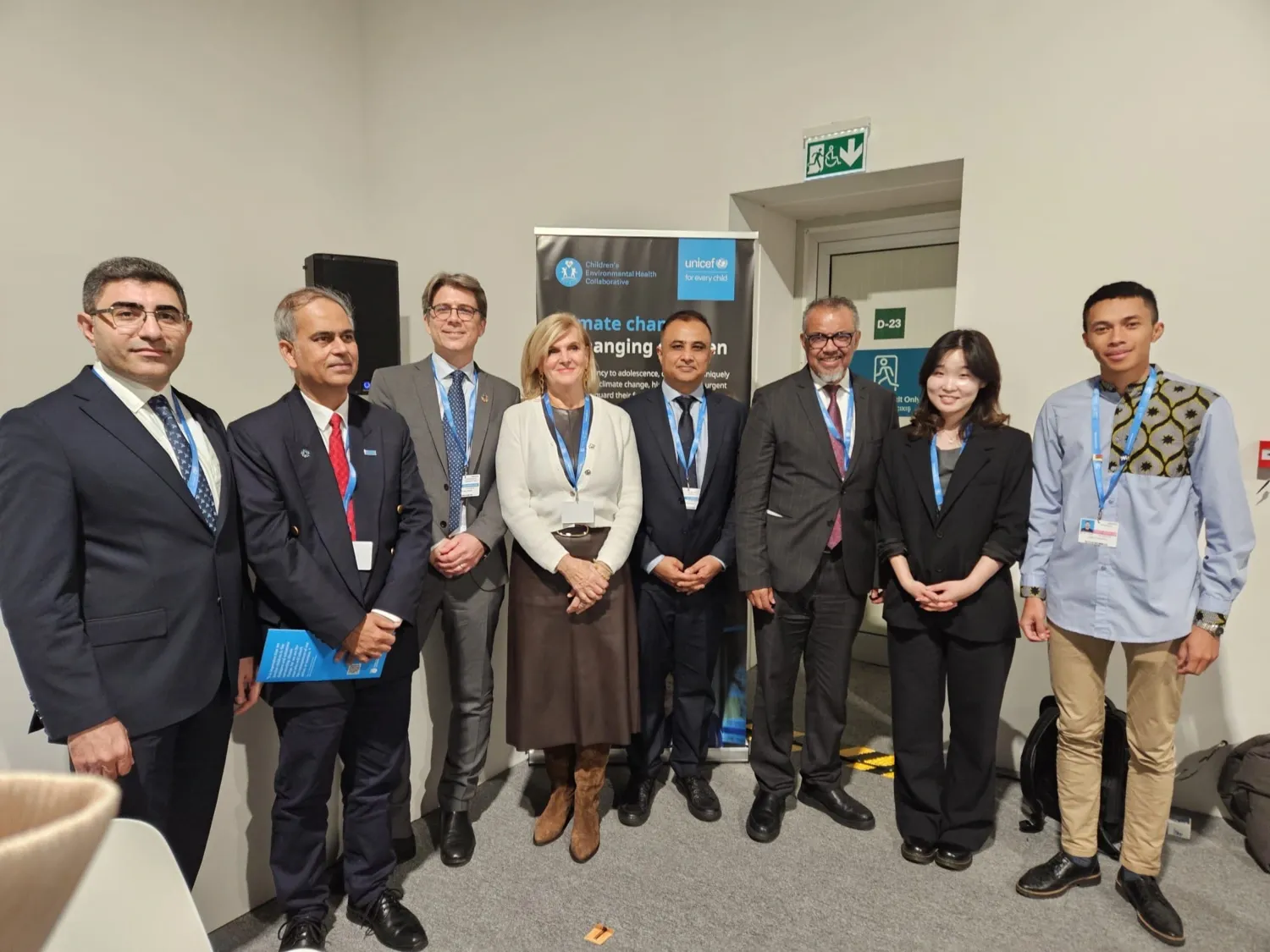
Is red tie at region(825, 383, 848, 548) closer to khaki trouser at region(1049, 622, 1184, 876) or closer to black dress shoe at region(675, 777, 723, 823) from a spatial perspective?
khaki trouser at region(1049, 622, 1184, 876)

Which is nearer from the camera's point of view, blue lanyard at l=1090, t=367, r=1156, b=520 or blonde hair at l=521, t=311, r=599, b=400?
blue lanyard at l=1090, t=367, r=1156, b=520

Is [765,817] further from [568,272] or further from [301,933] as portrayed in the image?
[568,272]

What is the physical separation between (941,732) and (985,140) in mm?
2377

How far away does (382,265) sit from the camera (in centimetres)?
422

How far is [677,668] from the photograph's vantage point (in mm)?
2934

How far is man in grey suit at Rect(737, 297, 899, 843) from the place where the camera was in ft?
8.71

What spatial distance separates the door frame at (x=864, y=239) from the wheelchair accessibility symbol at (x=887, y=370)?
51 cm

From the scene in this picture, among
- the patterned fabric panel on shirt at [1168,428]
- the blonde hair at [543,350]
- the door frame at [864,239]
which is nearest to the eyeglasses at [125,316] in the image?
the blonde hair at [543,350]

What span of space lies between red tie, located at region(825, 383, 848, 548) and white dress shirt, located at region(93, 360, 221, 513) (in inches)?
75.5

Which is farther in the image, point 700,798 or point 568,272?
point 568,272

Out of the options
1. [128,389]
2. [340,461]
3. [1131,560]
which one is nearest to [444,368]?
[340,461]

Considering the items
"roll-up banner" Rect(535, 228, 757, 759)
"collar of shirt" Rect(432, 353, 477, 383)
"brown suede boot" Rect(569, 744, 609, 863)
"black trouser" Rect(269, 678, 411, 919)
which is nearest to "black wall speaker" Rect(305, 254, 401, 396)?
"roll-up banner" Rect(535, 228, 757, 759)

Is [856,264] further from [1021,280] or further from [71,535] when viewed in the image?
[71,535]

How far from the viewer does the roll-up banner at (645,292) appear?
11.5 feet
